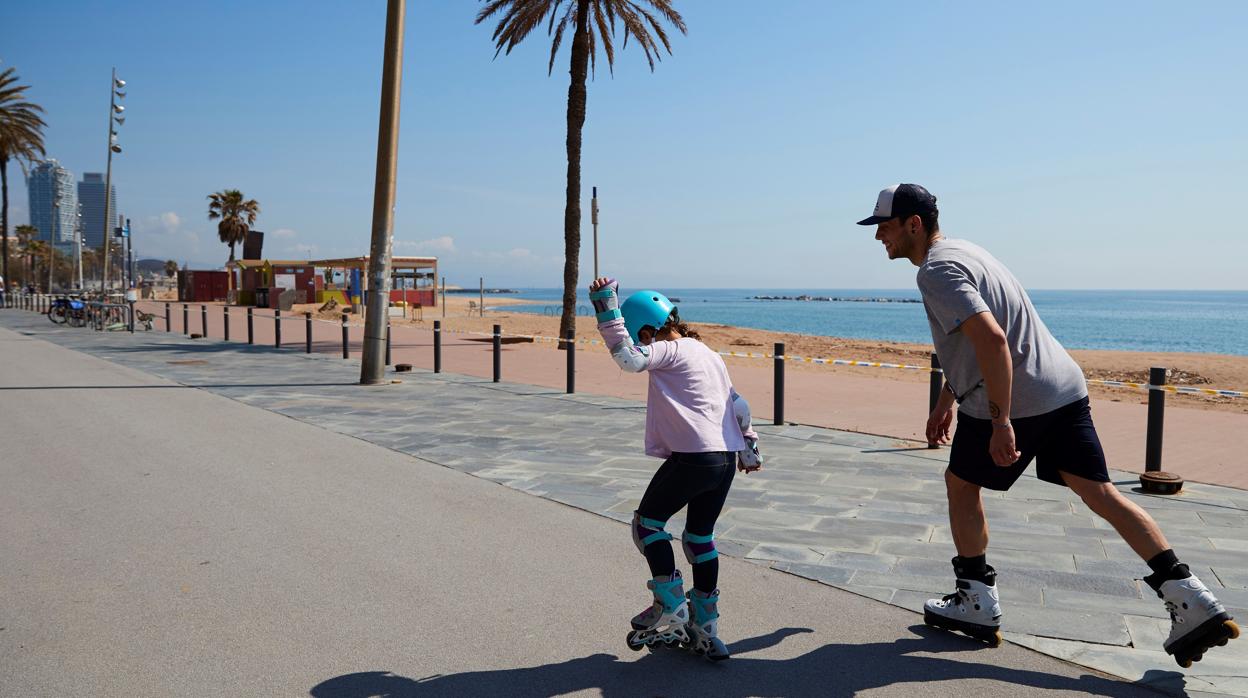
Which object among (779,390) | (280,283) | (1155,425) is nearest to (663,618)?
(1155,425)

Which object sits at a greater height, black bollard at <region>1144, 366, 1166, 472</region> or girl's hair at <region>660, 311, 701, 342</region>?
girl's hair at <region>660, 311, 701, 342</region>

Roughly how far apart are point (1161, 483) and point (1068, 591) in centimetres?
268

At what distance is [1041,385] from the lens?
326cm

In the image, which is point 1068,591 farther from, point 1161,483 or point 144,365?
point 144,365

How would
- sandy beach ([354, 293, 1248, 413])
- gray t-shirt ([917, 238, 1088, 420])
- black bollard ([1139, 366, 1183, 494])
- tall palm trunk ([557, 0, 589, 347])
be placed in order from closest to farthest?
gray t-shirt ([917, 238, 1088, 420]), black bollard ([1139, 366, 1183, 494]), sandy beach ([354, 293, 1248, 413]), tall palm trunk ([557, 0, 589, 347])

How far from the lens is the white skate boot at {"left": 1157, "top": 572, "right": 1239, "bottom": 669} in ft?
10.2

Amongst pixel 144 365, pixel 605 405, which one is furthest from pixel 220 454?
pixel 144 365

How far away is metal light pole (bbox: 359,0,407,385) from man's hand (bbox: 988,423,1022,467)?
10859 mm

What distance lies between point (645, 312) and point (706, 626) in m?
1.21

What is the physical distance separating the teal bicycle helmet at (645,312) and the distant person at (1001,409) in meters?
0.85

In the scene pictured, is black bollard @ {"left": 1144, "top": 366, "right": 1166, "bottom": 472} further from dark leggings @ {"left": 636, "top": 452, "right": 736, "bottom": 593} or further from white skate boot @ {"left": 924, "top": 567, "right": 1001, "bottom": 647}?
dark leggings @ {"left": 636, "top": 452, "right": 736, "bottom": 593}

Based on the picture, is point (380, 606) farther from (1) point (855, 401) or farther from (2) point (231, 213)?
(2) point (231, 213)

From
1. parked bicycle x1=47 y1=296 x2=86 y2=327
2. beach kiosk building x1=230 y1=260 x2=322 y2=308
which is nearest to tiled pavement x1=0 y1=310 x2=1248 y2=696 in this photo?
parked bicycle x1=47 y1=296 x2=86 y2=327

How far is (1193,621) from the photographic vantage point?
313 centimetres
